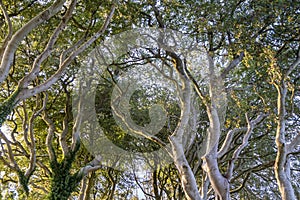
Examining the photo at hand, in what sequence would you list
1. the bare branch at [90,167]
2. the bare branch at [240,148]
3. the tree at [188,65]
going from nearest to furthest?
the tree at [188,65] → the bare branch at [240,148] → the bare branch at [90,167]

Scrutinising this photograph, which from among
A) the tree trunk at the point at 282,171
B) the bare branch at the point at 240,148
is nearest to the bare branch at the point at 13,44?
the tree trunk at the point at 282,171

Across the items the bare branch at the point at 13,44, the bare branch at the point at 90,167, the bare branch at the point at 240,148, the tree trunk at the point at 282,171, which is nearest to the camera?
the bare branch at the point at 13,44

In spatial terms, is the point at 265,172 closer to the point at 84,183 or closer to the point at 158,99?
the point at 158,99

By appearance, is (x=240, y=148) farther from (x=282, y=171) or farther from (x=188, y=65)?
(x=188, y=65)

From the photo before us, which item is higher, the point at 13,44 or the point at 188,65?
the point at 188,65

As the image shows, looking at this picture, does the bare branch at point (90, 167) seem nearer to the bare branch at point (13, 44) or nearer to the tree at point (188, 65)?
the tree at point (188, 65)

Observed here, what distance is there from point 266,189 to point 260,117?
6277 millimetres

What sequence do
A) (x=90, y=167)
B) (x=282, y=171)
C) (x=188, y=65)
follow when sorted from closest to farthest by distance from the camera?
(x=282, y=171), (x=188, y=65), (x=90, y=167)

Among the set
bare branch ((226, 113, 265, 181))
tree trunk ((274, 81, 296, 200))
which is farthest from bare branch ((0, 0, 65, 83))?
bare branch ((226, 113, 265, 181))

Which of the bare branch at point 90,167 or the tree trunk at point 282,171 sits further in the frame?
the bare branch at point 90,167

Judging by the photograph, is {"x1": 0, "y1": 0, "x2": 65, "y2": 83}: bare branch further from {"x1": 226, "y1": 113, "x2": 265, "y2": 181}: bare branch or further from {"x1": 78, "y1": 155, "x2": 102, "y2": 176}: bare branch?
{"x1": 226, "y1": 113, "x2": 265, "y2": 181}: bare branch

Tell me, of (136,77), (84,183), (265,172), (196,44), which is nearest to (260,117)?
(196,44)

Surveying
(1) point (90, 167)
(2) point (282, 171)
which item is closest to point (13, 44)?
(2) point (282, 171)

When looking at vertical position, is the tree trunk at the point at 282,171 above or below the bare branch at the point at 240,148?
below
